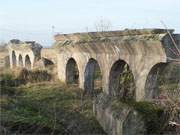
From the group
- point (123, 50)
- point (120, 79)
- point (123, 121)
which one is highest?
point (123, 50)

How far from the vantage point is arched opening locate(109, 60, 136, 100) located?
58.5ft

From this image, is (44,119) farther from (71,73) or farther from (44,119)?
(71,73)

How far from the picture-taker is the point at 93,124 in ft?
38.3

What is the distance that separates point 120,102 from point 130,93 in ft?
25.9

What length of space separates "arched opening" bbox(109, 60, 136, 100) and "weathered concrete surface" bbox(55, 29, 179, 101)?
7.9 inches

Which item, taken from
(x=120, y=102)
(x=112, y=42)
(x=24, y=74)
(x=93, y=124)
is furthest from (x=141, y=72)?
(x=24, y=74)

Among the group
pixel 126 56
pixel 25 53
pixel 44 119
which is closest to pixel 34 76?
pixel 25 53

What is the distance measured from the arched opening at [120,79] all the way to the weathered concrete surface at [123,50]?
20cm

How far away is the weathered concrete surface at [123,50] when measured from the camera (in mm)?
13945

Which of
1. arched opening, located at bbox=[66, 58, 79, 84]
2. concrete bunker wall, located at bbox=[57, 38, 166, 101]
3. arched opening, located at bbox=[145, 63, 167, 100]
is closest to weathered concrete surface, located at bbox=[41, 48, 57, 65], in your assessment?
arched opening, located at bbox=[66, 58, 79, 84]

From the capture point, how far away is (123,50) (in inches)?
640

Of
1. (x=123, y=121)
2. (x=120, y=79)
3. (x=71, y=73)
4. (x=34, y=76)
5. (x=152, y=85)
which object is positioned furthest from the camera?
(x=34, y=76)

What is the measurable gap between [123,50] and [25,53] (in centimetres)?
1933

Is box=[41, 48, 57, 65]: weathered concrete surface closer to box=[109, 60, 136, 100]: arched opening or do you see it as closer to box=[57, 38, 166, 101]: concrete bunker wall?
box=[57, 38, 166, 101]: concrete bunker wall
